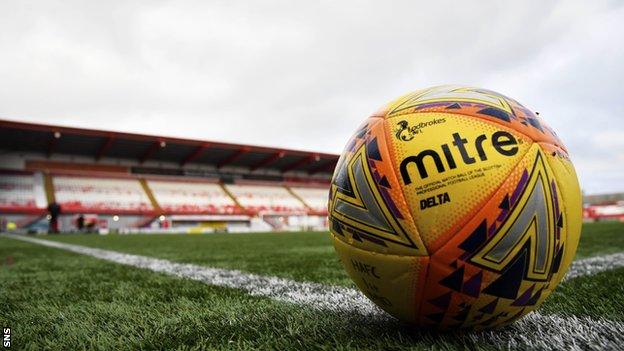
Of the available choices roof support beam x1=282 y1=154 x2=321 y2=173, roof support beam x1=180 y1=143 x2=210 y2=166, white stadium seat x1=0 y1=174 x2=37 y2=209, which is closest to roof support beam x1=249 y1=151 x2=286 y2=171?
roof support beam x1=282 y1=154 x2=321 y2=173

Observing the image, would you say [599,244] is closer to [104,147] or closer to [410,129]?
[410,129]

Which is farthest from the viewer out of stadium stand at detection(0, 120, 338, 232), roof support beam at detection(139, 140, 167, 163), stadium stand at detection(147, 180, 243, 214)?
stadium stand at detection(147, 180, 243, 214)

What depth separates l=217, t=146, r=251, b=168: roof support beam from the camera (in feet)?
106

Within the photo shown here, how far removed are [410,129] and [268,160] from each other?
33.9 metres

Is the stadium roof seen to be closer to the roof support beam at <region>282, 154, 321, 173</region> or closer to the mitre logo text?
the roof support beam at <region>282, 154, 321, 173</region>

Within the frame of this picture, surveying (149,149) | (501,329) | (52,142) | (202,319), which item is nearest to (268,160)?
(149,149)

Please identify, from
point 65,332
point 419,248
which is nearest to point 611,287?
point 419,248

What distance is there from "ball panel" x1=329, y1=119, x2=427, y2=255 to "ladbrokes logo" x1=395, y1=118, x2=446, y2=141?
2.4 inches

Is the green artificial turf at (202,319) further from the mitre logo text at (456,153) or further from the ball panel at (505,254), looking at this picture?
the mitre logo text at (456,153)

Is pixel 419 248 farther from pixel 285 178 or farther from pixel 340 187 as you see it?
pixel 285 178

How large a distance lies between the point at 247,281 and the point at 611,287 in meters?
2.28

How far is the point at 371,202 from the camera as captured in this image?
4.80 feet

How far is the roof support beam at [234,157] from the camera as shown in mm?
32213

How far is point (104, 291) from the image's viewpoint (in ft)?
9.51
